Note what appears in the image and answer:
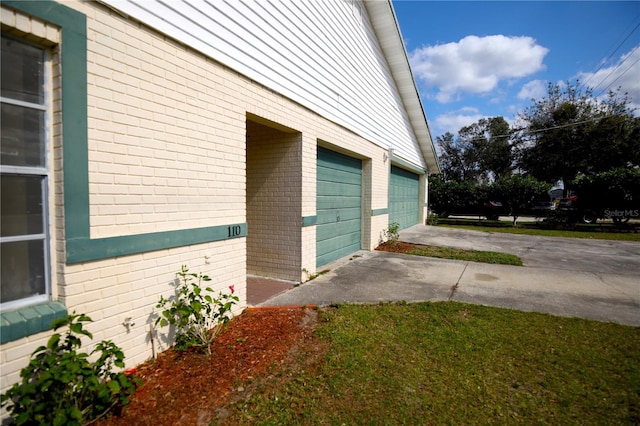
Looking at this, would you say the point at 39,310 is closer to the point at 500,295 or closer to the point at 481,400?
the point at 481,400

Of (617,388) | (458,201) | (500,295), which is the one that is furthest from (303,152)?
(458,201)

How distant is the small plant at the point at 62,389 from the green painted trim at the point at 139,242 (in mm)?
518

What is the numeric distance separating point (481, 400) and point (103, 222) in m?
3.72

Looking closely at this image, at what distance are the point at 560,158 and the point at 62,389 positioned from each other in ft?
125

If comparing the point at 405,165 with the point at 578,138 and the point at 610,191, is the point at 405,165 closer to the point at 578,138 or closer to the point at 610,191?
the point at 610,191

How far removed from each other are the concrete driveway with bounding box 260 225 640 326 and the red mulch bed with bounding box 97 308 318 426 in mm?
978

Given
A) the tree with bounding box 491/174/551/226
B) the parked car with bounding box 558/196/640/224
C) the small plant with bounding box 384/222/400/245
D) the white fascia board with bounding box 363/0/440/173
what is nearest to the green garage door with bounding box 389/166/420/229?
the small plant with bounding box 384/222/400/245

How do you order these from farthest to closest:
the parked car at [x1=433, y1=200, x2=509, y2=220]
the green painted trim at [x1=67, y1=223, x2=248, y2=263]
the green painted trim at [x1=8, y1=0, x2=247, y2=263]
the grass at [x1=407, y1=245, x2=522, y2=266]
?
the parked car at [x1=433, y1=200, x2=509, y2=220]
the grass at [x1=407, y1=245, x2=522, y2=266]
the green painted trim at [x1=67, y1=223, x2=248, y2=263]
the green painted trim at [x1=8, y1=0, x2=247, y2=263]

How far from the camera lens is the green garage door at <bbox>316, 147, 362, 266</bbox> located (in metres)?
7.18

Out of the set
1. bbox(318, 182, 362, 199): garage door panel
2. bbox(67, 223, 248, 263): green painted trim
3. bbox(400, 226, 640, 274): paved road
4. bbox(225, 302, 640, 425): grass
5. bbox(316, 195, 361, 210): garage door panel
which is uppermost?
bbox(318, 182, 362, 199): garage door panel

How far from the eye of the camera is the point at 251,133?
21.2ft

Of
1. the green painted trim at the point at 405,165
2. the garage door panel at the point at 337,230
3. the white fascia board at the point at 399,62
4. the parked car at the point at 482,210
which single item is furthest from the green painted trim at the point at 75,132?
the parked car at the point at 482,210

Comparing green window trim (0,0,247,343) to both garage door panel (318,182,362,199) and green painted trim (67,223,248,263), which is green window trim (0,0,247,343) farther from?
garage door panel (318,182,362,199)

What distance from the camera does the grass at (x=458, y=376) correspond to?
2609 millimetres
